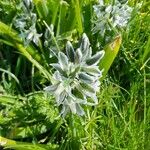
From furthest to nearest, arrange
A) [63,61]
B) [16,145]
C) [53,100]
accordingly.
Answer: [53,100] → [16,145] → [63,61]

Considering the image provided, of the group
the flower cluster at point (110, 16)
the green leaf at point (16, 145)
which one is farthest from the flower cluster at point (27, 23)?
the green leaf at point (16, 145)

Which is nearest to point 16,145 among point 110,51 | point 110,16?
point 110,51

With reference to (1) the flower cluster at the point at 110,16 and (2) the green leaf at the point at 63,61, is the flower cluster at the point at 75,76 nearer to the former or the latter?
(2) the green leaf at the point at 63,61

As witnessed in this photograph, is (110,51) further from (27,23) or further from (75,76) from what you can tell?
(27,23)

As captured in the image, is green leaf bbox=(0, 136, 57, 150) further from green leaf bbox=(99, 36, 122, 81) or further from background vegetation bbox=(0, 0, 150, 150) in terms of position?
green leaf bbox=(99, 36, 122, 81)

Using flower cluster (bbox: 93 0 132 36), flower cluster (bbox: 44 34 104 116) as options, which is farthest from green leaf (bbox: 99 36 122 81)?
flower cluster (bbox: 93 0 132 36)

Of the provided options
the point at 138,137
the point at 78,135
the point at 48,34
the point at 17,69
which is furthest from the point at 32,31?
the point at 138,137

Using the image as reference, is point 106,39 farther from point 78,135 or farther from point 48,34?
point 78,135
